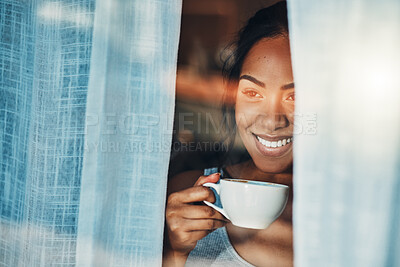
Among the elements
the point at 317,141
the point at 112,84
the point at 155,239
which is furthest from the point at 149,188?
the point at 317,141

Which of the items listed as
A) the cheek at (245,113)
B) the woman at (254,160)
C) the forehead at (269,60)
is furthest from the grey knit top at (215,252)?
the forehead at (269,60)

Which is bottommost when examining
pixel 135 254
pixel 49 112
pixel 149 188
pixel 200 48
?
pixel 135 254

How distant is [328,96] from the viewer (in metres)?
0.64

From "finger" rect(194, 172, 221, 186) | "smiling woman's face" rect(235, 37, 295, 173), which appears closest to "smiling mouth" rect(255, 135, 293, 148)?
"smiling woman's face" rect(235, 37, 295, 173)

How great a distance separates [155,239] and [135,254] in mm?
45

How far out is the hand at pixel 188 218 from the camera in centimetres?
85

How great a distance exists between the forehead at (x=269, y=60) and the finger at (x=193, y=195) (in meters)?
0.24

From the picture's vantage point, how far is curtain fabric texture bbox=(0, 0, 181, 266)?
30.5 inches

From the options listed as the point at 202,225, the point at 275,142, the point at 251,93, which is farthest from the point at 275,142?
the point at 202,225

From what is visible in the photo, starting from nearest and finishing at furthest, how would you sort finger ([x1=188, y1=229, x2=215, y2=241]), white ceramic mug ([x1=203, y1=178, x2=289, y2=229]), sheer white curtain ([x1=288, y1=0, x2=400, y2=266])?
sheer white curtain ([x1=288, y1=0, x2=400, y2=266]), white ceramic mug ([x1=203, y1=178, x2=289, y2=229]), finger ([x1=188, y1=229, x2=215, y2=241])

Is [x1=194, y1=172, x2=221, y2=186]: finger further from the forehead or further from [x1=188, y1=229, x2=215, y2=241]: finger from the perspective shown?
the forehead

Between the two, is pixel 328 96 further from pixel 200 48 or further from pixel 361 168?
pixel 200 48

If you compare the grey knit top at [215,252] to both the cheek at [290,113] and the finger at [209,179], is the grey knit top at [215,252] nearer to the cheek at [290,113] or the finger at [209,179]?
the finger at [209,179]

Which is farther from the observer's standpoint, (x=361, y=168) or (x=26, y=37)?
(x=26, y=37)
